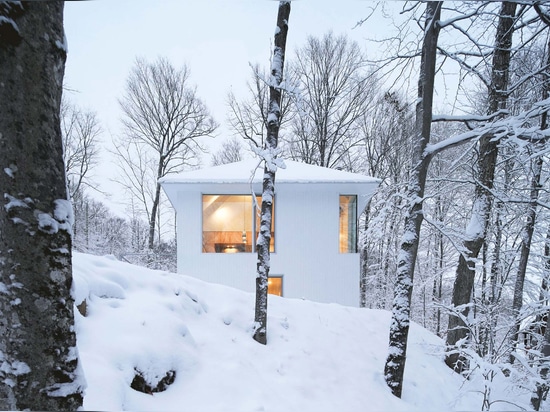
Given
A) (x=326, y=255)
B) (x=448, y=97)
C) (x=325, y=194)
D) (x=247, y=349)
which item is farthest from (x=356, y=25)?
(x=326, y=255)

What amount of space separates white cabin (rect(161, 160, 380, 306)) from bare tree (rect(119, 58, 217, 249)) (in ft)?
18.4

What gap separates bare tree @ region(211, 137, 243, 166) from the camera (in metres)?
18.4

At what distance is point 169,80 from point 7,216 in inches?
527

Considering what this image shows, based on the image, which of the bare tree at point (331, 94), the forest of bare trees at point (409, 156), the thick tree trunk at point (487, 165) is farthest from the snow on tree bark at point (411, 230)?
the bare tree at point (331, 94)

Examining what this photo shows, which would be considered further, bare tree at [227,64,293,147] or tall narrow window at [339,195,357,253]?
bare tree at [227,64,293,147]

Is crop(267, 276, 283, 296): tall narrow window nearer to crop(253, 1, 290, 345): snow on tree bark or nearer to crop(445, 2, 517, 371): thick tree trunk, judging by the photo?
crop(253, 1, 290, 345): snow on tree bark

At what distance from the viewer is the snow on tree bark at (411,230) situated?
396 cm

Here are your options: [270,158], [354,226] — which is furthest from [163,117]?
[270,158]

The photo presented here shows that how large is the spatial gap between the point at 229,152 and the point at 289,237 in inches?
449

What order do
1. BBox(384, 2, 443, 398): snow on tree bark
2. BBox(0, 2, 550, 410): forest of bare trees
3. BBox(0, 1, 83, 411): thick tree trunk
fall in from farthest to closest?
BBox(384, 2, 443, 398): snow on tree bark
BBox(0, 2, 550, 410): forest of bare trees
BBox(0, 1, 83, 411): thick tree trunk

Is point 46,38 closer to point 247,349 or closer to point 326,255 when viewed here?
point 247,349

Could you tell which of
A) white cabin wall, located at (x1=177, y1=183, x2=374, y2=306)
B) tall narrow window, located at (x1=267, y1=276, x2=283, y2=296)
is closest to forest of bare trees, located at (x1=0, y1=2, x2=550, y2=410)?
white cabin wall, located at (x1=177, y1=183, x2=374, y2=306)

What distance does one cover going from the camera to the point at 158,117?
529 inches

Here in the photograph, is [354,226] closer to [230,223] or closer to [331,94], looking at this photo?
[230,223]
